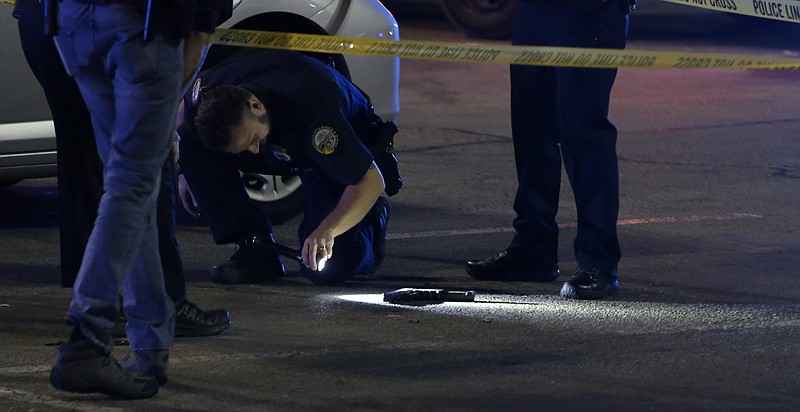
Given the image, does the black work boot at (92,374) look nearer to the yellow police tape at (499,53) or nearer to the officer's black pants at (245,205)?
the officer's black pants at (245,205)

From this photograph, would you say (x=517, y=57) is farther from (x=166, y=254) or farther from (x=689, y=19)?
(x=689, y=19)

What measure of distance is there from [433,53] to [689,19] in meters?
9.79

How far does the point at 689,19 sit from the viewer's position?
1543 centimetres

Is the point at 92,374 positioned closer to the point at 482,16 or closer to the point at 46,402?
the point at 46,402

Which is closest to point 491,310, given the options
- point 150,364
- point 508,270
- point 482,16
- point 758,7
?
point 508,270

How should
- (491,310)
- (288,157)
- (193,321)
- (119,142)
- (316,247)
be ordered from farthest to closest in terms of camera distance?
(288,157)
(491,310)
(316,247)
(193,321)
(119,142)

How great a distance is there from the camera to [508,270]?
248 inches

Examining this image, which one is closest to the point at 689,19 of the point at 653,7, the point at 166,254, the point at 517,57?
the point at 653,7

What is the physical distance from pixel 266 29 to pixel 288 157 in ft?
4.56

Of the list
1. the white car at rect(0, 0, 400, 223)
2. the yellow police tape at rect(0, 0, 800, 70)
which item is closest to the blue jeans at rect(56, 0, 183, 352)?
the yellow police tape at rect(0, 0, 800, 70)

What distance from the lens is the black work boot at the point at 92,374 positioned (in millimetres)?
4320

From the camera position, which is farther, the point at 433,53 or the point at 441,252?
the point at 441,252

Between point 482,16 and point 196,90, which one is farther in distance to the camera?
point 482,16

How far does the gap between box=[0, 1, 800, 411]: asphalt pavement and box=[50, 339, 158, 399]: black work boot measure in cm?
5
